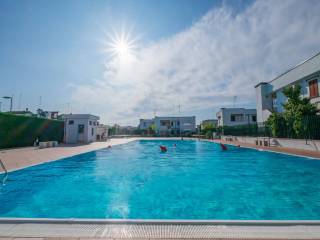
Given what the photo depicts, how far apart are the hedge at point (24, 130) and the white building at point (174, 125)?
4000 cm

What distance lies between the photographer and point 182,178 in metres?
8.15

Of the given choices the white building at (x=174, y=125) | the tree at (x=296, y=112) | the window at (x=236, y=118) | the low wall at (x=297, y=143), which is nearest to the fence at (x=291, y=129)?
the tree at (x=296, y=112)

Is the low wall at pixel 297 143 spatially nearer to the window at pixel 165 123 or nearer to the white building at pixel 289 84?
the white building at pixel 289 84

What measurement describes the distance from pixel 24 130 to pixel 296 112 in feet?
84.2

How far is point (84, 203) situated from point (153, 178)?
3574 mm

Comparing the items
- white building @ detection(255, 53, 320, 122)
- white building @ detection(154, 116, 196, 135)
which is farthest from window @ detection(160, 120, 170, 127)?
white building @ detection(255, 53, 320, 122)

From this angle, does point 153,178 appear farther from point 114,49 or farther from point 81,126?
point 81,126

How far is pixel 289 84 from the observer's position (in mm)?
22734

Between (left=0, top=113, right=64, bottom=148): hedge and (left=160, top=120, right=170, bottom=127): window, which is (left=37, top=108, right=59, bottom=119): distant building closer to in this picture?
(left=0, top=113, right=64, bottom=148): hedge

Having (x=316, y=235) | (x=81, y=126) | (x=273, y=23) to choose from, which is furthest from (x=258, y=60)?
(x=81, y=126)

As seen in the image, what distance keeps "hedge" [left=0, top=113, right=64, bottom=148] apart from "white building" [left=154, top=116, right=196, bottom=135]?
39995 mm

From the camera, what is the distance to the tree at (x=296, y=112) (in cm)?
1478

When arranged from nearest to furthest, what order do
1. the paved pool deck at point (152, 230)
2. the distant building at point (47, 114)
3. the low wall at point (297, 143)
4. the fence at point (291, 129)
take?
the paved pool deck at point (152, 230) < the low wall at point (297, 143) < the fence at point (291, 129) < the distant building at point (47, 114)

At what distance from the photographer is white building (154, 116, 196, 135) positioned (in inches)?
2421
